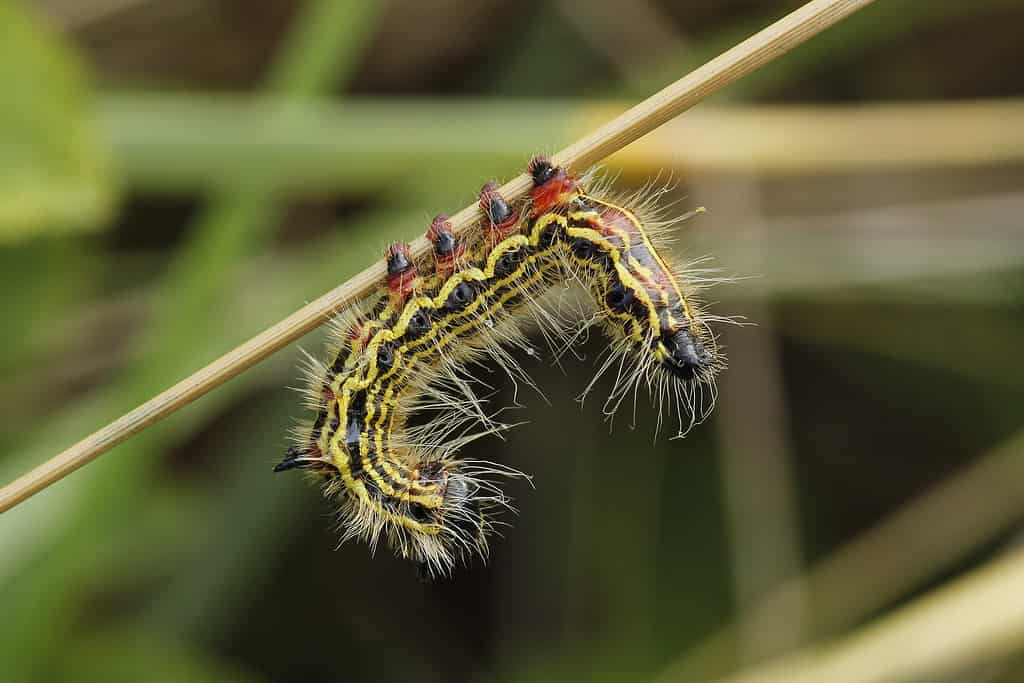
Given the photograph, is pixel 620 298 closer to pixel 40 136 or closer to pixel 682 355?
pixel 682 355

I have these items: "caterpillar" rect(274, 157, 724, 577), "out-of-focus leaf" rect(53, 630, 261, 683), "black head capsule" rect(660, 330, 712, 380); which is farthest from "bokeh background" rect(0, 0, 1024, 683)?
"black head capsule" rect(660, 330, 712, 380)

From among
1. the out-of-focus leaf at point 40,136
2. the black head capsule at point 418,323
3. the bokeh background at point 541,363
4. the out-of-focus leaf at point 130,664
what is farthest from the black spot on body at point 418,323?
the out-of-focus leaf at point 130,664

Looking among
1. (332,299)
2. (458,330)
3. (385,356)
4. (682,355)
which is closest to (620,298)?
(682,355)

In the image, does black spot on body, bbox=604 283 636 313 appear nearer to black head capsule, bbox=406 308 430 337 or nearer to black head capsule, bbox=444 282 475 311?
black head capsule, bbox=444 282 475 311

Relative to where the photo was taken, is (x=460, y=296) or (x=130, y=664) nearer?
(x=460, y=296)

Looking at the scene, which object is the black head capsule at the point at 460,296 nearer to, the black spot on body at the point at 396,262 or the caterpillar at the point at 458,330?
the caterpillar at the point at 458,330

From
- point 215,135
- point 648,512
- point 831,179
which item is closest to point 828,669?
point 648,512
